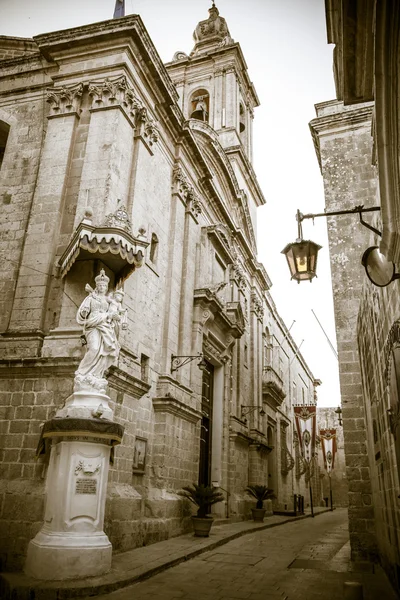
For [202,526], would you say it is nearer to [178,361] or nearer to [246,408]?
[178,361]

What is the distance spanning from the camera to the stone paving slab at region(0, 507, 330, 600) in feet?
18.6

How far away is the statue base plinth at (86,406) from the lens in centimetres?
707

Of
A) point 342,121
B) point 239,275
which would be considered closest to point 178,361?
point 342,121

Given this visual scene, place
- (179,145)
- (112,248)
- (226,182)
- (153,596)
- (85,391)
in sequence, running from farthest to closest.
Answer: (226,182) < (179,145) < (112,248) < (85,391) < (153,596)

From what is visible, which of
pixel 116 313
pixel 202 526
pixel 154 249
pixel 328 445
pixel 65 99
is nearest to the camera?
pixel 116 313

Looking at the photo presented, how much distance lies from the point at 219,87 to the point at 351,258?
1571 cm

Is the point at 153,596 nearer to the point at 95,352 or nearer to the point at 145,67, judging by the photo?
the point at 95,352

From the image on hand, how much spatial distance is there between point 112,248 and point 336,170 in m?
7.74

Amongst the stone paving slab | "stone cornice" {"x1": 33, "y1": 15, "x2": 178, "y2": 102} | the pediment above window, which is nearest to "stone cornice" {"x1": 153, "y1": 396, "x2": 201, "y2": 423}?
the stone paving slab

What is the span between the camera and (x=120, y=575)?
21.2 feet

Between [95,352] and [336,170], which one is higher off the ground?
[336,170]

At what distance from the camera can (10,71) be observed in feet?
40.6

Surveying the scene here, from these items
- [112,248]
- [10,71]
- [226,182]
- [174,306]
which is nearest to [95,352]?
[112,248]

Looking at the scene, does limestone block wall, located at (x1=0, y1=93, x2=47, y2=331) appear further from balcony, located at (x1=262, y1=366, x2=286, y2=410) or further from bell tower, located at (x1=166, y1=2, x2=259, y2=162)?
balcony, located at (x1=262, y1=366, x2=286, y2=410)
